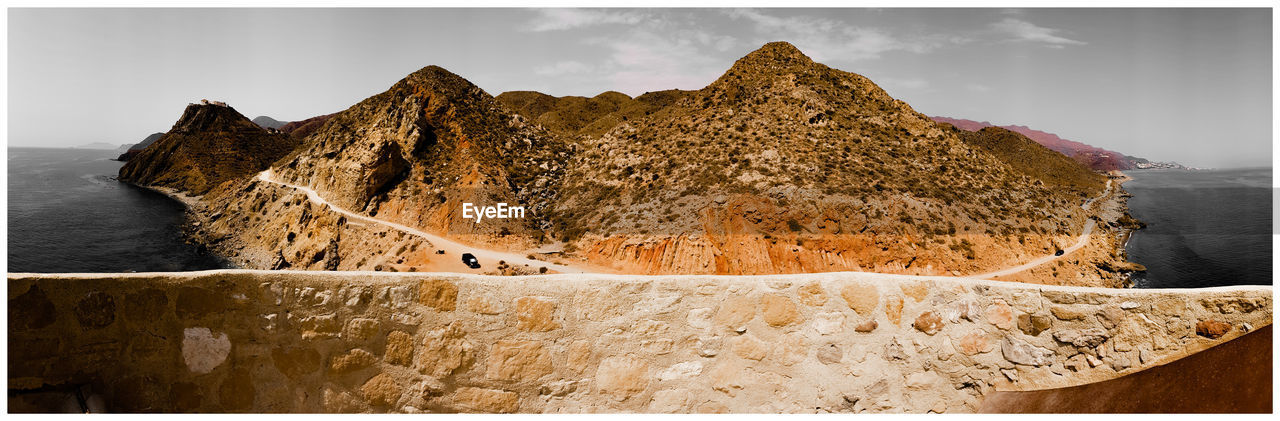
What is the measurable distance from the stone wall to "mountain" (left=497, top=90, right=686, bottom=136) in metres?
43.2

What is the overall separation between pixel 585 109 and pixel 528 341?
66144 mm

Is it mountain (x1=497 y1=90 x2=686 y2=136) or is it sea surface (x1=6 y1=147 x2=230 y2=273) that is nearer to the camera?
sea surface (x1=6 y1=147 x2=230 y2=273)

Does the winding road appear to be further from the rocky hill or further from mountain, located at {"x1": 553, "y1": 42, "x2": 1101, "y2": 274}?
the rocky hill

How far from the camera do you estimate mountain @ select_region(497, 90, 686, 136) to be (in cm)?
5161

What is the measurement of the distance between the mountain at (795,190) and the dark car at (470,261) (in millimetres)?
5129

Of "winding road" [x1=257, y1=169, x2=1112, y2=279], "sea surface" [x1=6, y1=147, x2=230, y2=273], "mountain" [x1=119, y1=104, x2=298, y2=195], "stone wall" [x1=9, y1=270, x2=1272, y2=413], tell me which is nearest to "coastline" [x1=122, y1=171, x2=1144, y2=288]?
"winding road" [x1=257, y1=169, x2=1112, y2=279]

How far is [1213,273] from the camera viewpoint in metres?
37.2

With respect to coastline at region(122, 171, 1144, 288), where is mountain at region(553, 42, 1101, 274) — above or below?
above

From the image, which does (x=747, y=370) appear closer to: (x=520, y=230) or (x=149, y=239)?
(x=520, y=230)

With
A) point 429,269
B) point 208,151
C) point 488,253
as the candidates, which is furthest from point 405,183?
point 208,151

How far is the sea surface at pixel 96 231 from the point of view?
3681cm

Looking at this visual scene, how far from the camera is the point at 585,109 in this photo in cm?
6731

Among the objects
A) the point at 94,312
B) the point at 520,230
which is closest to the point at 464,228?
the point at 520,230

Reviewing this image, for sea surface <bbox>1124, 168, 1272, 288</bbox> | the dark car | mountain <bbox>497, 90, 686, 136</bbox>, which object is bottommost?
sea surface <bbox>1124, 168, 1272, 288</bbox>
